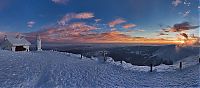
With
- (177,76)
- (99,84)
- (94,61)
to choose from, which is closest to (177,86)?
(177,76)

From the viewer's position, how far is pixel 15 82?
11.0 m

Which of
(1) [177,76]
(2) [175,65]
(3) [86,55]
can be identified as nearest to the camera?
(1) [177,76]

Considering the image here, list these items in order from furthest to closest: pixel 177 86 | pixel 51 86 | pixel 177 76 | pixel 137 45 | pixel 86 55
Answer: pixel 86 55
pixel 137 45
pixel 177 76
pixel 177 86
pixel 51 86

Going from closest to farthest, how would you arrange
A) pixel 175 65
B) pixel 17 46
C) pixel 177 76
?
pixel 177 76
pixel 175 65
pixel 17 46

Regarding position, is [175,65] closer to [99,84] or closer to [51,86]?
[99,84]

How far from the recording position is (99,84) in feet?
38.4

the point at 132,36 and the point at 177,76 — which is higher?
the point at 132,36

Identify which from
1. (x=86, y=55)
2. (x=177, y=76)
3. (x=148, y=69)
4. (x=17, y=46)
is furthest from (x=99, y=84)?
(x=17, y=46)

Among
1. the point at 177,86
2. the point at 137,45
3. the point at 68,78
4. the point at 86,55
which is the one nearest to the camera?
the point at 177,86

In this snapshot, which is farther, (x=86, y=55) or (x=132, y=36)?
(x=86, y=55)

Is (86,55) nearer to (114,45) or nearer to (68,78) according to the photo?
(114,45)

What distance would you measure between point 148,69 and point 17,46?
12775 mm

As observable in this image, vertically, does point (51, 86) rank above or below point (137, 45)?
below

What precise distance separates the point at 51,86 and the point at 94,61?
872cm
